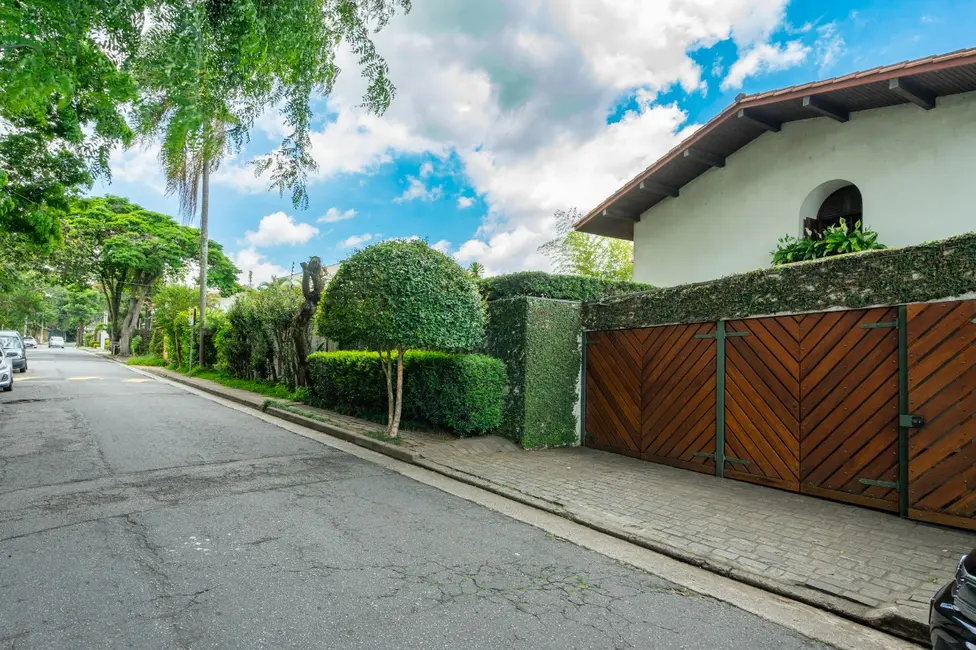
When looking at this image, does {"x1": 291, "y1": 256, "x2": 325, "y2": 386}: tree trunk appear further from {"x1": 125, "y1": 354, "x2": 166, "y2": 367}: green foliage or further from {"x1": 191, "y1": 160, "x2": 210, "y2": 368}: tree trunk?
{"x1": 125, "y1": 354, "x2": 166, "y2": 367}: green foliage

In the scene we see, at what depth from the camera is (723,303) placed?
22.1 ft

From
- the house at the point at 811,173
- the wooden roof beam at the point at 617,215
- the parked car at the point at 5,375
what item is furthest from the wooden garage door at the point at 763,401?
the parked car at the point at 5,375

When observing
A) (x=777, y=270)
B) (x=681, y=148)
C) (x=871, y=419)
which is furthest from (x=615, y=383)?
(x=681, y=148)

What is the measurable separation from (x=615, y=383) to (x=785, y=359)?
265 centimetres

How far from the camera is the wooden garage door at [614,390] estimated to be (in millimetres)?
7790

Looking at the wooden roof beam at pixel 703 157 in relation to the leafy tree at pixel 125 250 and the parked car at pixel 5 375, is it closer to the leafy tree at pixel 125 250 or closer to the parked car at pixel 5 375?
the parked car at pixel 5 375

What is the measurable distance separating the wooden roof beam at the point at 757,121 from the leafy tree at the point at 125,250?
32093 mm

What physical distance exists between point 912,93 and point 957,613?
8642 millimetres

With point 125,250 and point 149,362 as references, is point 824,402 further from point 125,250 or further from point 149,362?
point 125,250

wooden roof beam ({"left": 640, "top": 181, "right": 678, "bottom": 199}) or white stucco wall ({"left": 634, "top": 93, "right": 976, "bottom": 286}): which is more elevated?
wooden roof beam ({"left": 640, "top": 181, "right": 678, "bottom": 199})

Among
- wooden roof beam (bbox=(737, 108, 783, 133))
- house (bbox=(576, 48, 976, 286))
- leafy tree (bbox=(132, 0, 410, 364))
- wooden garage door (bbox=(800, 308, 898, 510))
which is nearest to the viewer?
leafy tree (bbox=(132, 0, 410, 364))

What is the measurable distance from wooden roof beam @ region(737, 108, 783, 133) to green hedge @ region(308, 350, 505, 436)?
21.5 ft

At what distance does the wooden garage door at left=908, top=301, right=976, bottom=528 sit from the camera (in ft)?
15.0

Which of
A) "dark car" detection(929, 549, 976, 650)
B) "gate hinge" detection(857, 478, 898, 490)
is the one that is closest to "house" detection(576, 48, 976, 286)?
"gate hinge" detection(857, 478, 898, 490)
